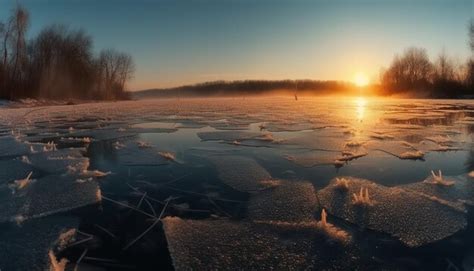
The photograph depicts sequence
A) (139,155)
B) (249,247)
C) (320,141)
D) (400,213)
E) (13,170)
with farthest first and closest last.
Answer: (320,141), (139,155), (13,170), (400,213), (249,247)

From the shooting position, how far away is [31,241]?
8.79ft

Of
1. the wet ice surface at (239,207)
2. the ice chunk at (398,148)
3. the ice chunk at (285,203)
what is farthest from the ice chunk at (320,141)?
the ice chunk at (285,203)

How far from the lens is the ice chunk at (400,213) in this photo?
2.83m

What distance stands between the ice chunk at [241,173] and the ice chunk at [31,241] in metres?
1.84

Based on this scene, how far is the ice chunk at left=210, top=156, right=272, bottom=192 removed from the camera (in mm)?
4180

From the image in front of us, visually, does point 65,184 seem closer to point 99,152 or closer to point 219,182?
point 219,182

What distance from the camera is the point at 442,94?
4416 centimetres

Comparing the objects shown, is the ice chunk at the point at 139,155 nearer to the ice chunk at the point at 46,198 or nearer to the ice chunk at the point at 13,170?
the ice chunk at the point at 46,198

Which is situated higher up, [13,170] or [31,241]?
[13,170]

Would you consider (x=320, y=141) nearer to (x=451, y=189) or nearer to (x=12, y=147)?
(x=451, y=189)

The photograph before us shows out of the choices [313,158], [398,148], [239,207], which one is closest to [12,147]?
[239,207]

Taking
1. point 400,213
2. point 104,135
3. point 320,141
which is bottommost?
point 400,213

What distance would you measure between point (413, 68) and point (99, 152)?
62467 mm

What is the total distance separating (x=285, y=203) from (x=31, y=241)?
7.24 feet
